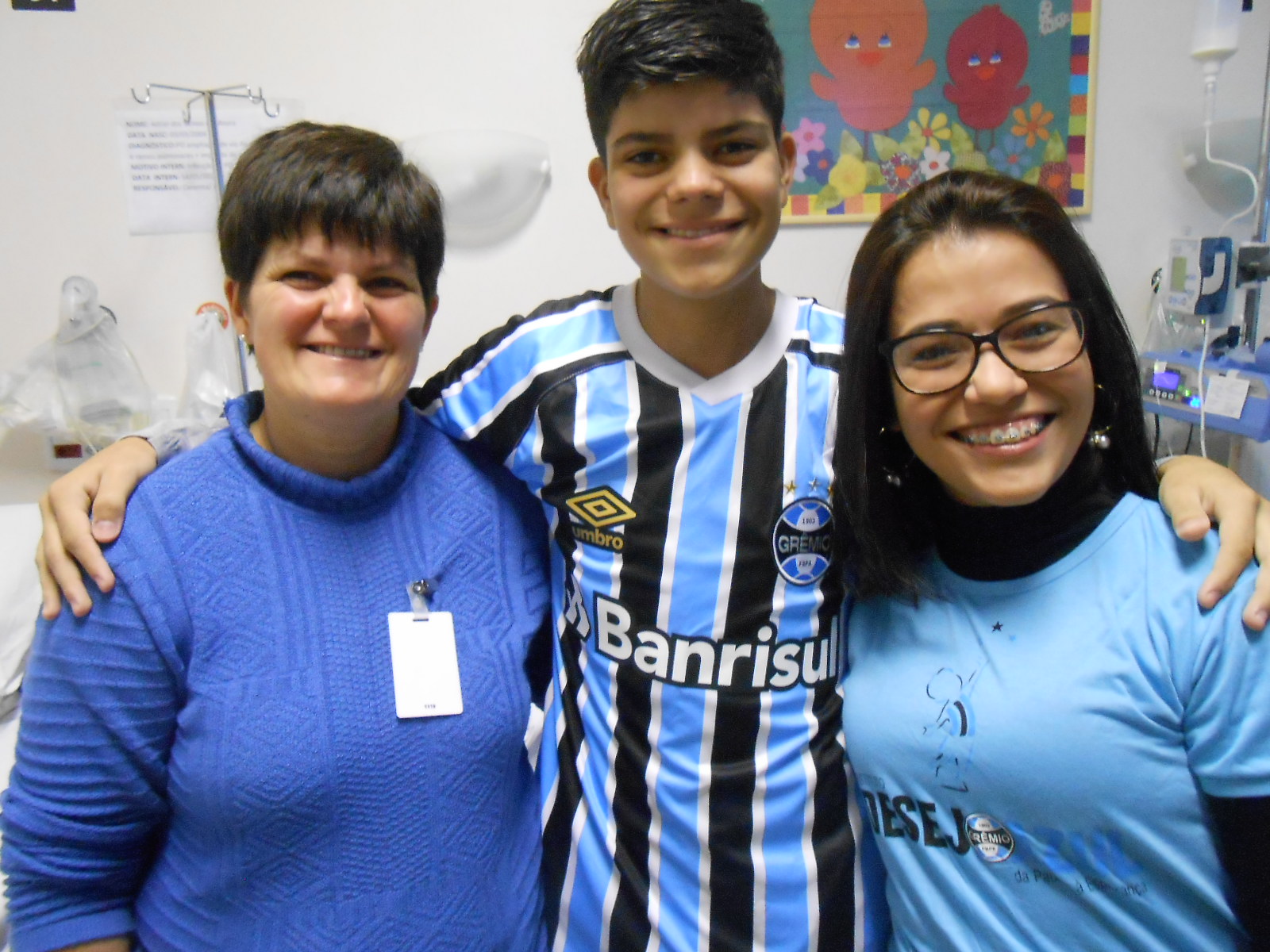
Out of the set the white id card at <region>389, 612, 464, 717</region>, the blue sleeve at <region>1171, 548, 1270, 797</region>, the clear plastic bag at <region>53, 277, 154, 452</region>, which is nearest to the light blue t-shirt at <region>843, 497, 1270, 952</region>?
the blue sleeve at <region>1171, 548, 1270, 797</region>

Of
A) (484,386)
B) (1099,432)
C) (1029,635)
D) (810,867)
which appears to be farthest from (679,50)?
(810,867)

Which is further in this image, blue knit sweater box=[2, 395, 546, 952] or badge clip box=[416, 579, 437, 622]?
badge clip box=[416, 579, 437, 622]

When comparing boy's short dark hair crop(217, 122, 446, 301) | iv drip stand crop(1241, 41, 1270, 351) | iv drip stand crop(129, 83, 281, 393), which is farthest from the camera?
iv drip stand crop(129, 83, 281, 393)

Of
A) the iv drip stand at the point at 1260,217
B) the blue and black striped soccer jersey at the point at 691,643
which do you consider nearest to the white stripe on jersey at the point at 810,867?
the blue and black striped soccer jersey at the point at 691,643

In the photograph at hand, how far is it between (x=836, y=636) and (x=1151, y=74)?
6.59ft

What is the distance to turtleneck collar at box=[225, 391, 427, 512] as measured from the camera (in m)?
1.01

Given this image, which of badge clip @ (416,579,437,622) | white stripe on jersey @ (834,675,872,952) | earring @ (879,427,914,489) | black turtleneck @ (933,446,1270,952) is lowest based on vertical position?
white stripe on jersey @ (834,675,872,952)

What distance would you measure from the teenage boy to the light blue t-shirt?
0.42ft

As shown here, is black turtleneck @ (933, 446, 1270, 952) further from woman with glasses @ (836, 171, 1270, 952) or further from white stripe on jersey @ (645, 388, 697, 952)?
white stripe on jersey @ (645, 388, 697, 952)

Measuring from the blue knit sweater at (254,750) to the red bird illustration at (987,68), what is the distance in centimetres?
193

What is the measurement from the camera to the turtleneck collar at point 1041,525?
88 centimetres

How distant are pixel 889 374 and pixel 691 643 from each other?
41 cm

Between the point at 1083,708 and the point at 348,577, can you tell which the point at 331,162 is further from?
the point at 1083,708

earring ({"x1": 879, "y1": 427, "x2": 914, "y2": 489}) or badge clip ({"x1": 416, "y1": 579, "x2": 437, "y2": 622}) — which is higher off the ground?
earring ({"x1": 879, "y1": 427, "x2": 914, "y2": 489})
